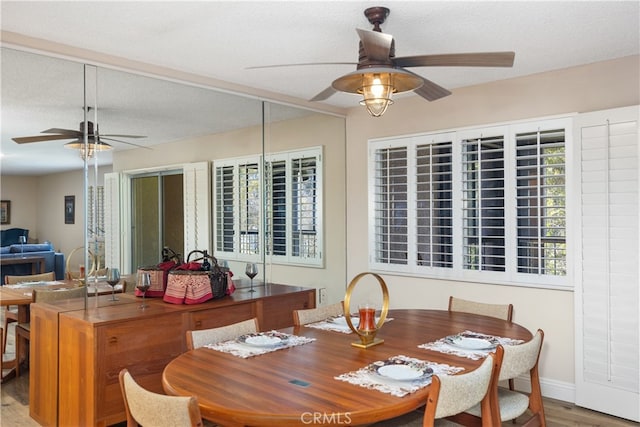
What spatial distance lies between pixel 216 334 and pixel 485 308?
1762 mm

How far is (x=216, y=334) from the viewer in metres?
2.50

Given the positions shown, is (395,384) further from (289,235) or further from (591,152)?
(289,235)

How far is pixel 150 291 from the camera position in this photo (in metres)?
Answer: 3.42

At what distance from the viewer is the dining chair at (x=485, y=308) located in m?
→ 3.12

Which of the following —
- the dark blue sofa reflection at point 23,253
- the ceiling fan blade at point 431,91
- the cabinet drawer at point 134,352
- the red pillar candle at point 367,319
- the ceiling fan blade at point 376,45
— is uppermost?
the ceiling fan blade at point 376,45

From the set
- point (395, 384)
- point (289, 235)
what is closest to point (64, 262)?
point (289, 235)

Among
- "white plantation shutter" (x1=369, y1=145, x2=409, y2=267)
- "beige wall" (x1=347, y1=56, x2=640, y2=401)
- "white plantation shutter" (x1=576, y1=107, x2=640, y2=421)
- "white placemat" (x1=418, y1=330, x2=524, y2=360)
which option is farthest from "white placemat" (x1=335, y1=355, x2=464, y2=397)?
"white plantation shutter" (x1=369, y1=145, x2=409, y2=267)

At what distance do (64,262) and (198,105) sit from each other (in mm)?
1494

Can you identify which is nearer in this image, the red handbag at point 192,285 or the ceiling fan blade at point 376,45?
the ceiling fan blade at point 376,45

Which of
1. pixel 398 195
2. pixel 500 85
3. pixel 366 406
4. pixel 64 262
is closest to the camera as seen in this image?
pixel 366 406

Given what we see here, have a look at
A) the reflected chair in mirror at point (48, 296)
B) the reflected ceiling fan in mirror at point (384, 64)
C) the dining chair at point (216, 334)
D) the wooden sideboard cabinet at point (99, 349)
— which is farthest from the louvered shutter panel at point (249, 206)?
the reflected ceiling fan in mirror at point (384, 64)

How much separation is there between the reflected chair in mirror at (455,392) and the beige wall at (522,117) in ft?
6.56

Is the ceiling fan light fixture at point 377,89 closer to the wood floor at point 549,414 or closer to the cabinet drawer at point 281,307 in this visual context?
the cabinet drawer at point 281,307

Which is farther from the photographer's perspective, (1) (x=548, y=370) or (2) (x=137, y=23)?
(1) (x=548, y=370)
